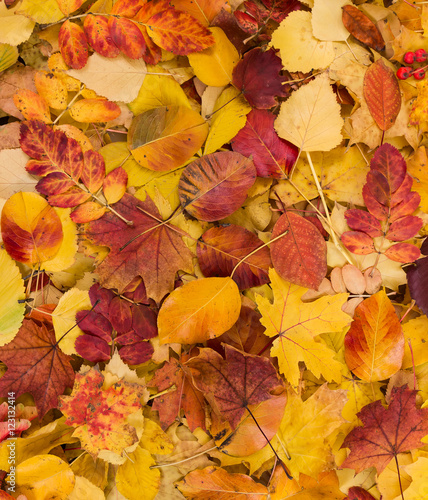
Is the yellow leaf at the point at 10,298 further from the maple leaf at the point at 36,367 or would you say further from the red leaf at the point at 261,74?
the red leaf at the point at 261,74

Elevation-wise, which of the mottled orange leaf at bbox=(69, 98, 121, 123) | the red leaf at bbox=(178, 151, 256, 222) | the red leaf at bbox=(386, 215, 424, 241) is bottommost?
the red leaf at bbox=(386, 215, 424, 241)

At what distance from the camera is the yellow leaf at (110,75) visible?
0.87 metres

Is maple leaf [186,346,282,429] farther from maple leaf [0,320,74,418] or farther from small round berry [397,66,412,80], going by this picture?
small round berry [397,66,412,80]

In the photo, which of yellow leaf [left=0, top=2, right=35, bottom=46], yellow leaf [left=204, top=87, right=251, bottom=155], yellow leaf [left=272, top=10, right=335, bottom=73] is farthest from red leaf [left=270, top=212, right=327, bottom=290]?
yellow leaf [left=0, top=2, right=35, bottom=46]

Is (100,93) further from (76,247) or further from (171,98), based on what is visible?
(76,247)

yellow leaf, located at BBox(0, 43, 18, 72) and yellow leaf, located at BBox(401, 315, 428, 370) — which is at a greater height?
yellow leaf, located at BBox(0, 43, 18, 72)

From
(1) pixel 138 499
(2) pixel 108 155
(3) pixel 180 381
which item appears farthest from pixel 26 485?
(2) pixel 108 155

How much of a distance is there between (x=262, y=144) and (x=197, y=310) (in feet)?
1.27

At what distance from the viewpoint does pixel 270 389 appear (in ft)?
2.79

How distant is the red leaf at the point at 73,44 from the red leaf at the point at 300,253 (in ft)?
1.81

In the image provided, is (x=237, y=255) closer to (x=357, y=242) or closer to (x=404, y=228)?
(x=357, y=242)

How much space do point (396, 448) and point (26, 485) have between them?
0.79 metres

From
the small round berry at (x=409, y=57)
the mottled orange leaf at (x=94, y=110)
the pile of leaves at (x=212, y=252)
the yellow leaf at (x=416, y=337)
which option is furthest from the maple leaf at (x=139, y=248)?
the small round berry at (x=409, y=57)

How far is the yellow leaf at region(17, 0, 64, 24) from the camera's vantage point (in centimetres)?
84
